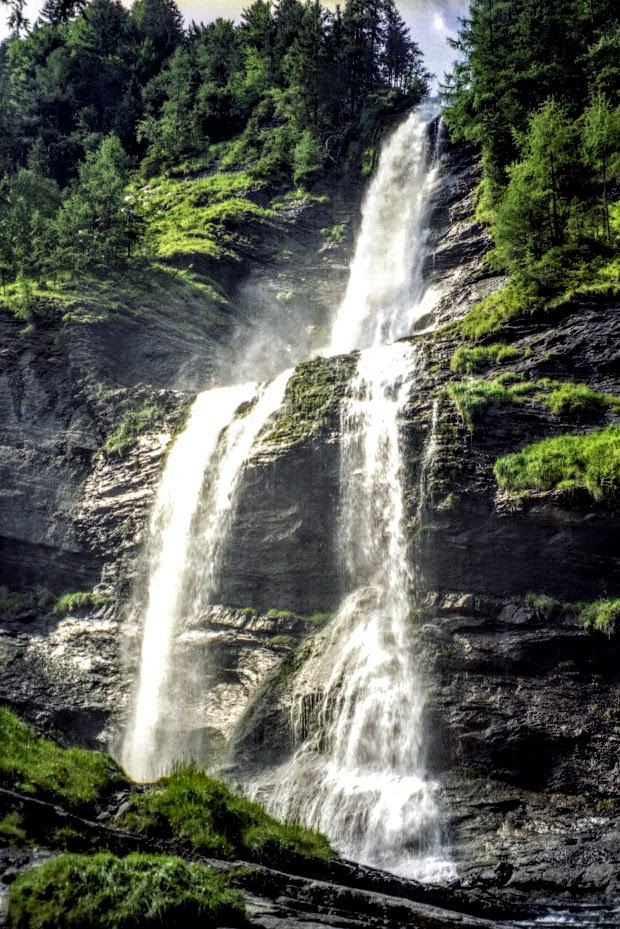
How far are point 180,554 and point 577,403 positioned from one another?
1187 centimetres

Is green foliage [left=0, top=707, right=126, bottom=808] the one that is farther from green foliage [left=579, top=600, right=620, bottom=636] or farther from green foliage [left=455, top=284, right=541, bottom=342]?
green foliage [left=455, top=284, right=541, bottom=342]

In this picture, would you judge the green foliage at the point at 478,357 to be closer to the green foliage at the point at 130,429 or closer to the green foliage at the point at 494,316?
the green foliage at the point at 494,316

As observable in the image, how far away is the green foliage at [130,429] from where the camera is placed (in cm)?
2563

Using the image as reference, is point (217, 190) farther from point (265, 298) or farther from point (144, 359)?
point (144, 359)

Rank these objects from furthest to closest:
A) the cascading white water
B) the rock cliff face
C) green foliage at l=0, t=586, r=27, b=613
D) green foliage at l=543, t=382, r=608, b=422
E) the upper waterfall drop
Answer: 1. the upper waterfall drop
2. green foliage at l=0, t=586, r=27, b=613
3. the cascading white water
4. green foliage at l=543, t=382, r=608, b=422
5. the rock cliff face

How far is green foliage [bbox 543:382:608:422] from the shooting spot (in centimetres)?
1808

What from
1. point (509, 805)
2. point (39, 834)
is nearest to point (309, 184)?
point (509, 805)

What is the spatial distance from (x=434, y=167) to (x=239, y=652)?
88.9ft

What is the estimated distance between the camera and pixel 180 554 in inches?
876

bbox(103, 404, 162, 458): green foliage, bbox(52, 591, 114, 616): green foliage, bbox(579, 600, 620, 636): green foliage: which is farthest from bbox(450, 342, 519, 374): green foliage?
bbox(52, 591, 114, 616): green foliage

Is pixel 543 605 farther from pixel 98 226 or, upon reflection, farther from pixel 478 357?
pixel 98 226

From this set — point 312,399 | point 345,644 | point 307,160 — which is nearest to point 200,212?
point 307,160

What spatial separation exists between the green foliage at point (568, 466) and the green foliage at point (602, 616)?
2.28 meters

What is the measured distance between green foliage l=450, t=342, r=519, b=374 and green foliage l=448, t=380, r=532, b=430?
41.4 inches
